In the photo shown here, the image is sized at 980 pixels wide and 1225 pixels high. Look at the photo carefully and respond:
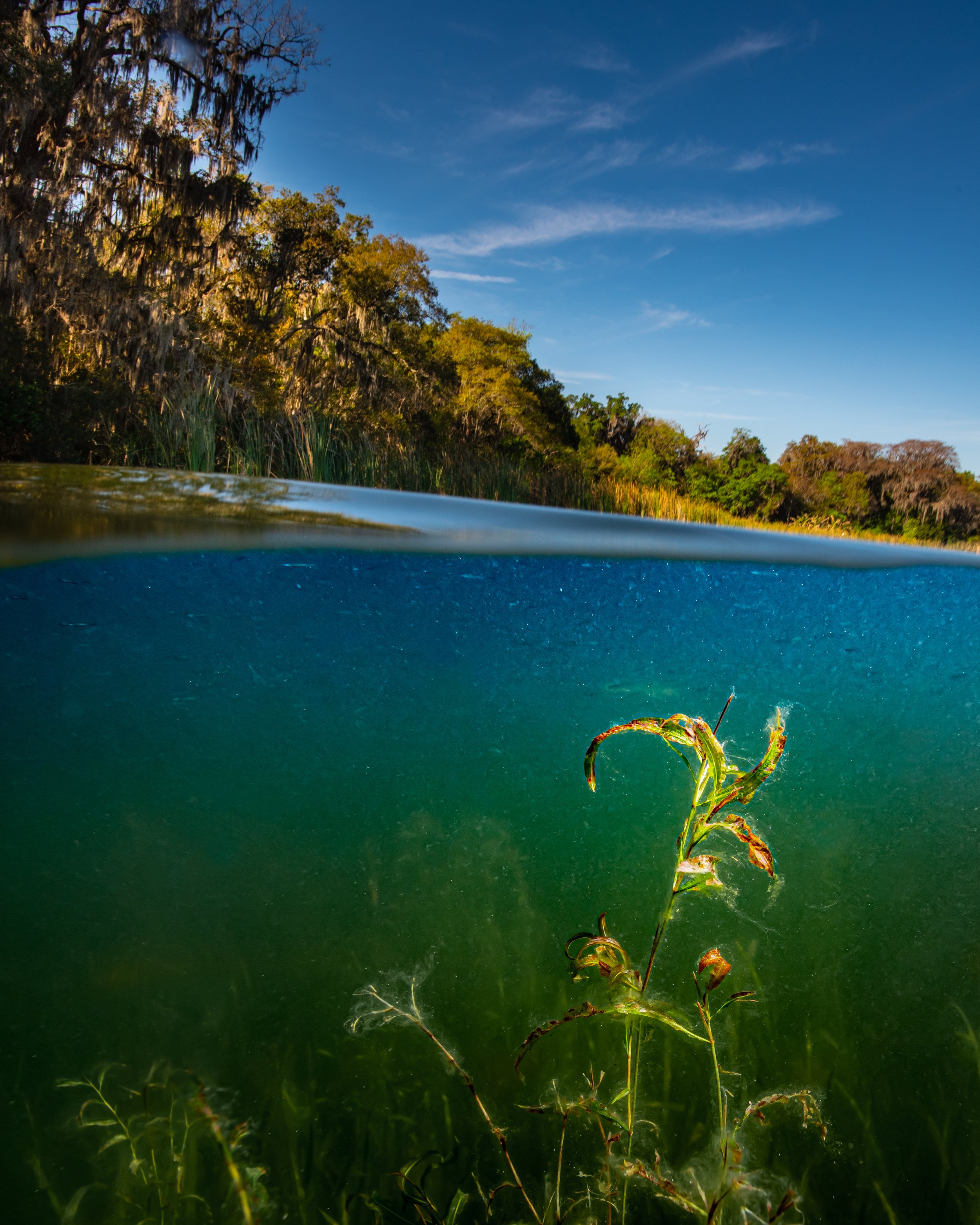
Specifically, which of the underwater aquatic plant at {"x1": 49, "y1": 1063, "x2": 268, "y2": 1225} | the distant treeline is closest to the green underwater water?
the underwater aquatic plant at {"x1": 49, "y1": 1063, "x2": 268, "y2": 1225}

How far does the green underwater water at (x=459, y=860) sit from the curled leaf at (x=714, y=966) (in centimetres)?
64

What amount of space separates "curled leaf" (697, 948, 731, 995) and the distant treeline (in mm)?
11453

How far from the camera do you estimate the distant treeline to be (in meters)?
12.8

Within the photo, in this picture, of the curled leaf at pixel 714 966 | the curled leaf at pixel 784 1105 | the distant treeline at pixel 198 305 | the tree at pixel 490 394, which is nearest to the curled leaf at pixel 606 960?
the curled leaf at pixel 714 966

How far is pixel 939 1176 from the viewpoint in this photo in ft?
8.96

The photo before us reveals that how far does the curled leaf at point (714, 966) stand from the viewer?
1182mm

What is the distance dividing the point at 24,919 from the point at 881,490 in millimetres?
33512

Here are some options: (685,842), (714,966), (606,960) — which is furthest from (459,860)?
(685,842)

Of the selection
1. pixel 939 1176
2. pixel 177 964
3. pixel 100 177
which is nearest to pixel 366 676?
pixel 177 964

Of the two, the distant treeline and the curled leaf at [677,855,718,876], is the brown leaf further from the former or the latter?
the distant treeline

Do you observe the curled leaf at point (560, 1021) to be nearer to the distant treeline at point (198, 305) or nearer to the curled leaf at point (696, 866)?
the curled leaf at point (696, 866)

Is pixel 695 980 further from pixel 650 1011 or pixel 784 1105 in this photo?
pixel 784 1105

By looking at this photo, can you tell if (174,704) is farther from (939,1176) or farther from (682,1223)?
(939,1176)

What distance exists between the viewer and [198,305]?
17812 millimetres
